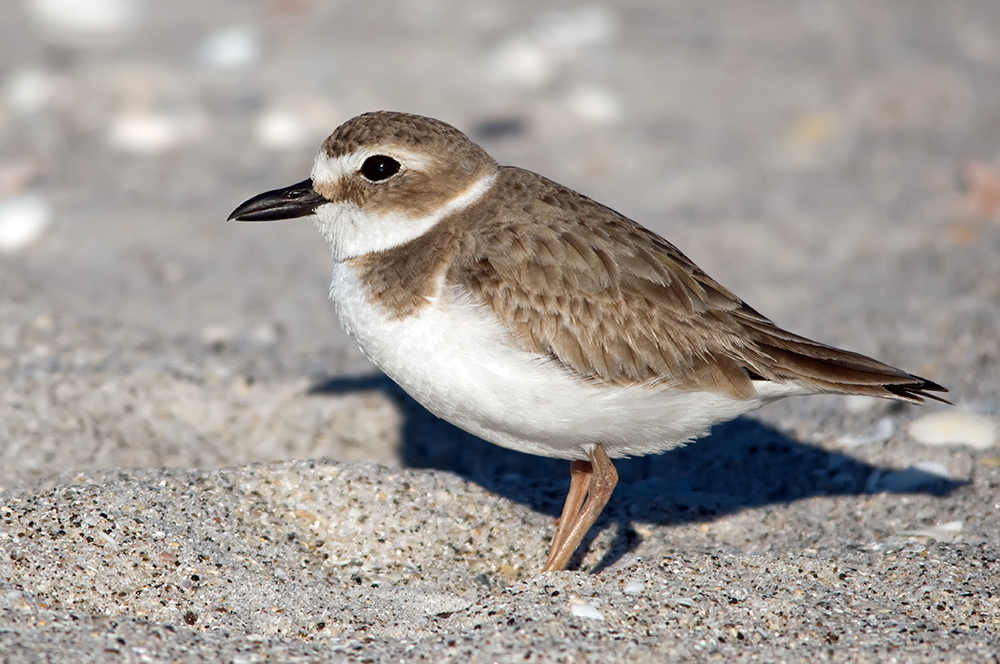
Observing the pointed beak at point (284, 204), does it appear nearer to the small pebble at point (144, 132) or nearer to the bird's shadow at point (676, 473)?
the bird's shadow at point (676, 473)

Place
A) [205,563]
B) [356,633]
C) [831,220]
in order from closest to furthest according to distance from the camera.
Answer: [356,633]
[205,563]
[831,220]

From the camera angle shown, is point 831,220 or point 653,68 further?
point 653,68

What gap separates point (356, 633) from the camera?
10.2 ft

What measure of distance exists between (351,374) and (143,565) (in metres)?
1.95

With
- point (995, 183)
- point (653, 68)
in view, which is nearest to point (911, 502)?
point (995, 183)

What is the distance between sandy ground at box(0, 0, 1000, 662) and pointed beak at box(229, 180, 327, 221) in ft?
3.01

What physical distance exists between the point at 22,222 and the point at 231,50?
231 centimetres

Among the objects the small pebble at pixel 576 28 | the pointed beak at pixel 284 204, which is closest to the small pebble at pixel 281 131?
the small pebble at pixel 576 28

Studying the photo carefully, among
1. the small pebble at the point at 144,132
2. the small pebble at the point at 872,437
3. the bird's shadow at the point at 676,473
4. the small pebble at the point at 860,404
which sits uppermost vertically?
the small pebble at the point at 144,132

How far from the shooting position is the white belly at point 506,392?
3.40 metres

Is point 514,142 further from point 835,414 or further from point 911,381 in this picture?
point 911,381

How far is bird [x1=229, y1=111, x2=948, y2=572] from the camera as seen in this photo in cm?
343

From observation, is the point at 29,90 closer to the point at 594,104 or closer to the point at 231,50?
the point at 231,50

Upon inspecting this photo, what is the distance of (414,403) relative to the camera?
500cm
